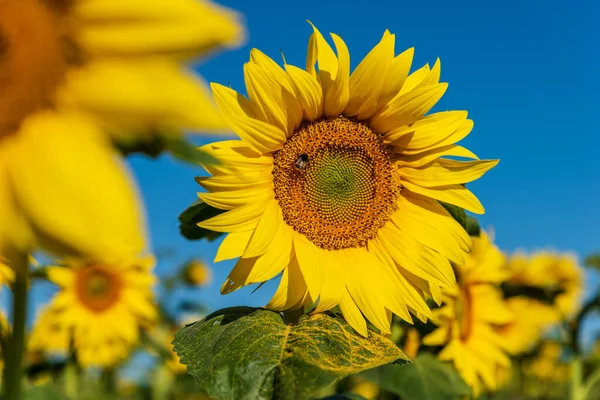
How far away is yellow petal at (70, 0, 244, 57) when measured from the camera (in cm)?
116

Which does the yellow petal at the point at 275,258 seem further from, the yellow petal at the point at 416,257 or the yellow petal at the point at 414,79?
the yellow petal at the point at 414,79

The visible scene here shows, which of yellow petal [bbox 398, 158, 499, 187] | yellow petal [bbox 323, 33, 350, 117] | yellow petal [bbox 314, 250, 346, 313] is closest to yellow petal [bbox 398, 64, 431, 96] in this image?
yellow petal [bbox 323, 33, 350, 117]

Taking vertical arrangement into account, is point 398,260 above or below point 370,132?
below

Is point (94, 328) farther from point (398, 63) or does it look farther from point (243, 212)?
point (398, 63)

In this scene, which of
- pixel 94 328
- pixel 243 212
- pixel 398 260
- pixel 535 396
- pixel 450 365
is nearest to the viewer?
pixel 243 212

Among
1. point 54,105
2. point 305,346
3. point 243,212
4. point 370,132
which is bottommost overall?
point 305,346

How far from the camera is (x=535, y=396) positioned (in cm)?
913

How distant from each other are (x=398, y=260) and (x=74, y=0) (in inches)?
66.9

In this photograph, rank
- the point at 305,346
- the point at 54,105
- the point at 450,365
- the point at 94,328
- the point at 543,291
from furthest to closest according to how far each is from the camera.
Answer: the point at 94,328 → the point at 543,291 → the point at 450,365 → the point at 305,346 → the point at 54,105

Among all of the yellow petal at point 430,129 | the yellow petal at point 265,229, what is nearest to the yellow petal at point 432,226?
the yellow petal at point 430,129

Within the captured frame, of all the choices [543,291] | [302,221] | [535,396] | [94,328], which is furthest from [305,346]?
[535,396]

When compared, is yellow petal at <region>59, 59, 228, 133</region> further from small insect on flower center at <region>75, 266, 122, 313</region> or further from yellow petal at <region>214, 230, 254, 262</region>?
small insect on flower center at <region>75, 266, 122, 313</region>

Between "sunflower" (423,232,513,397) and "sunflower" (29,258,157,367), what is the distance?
2.81 m

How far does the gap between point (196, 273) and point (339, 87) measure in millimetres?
7769
